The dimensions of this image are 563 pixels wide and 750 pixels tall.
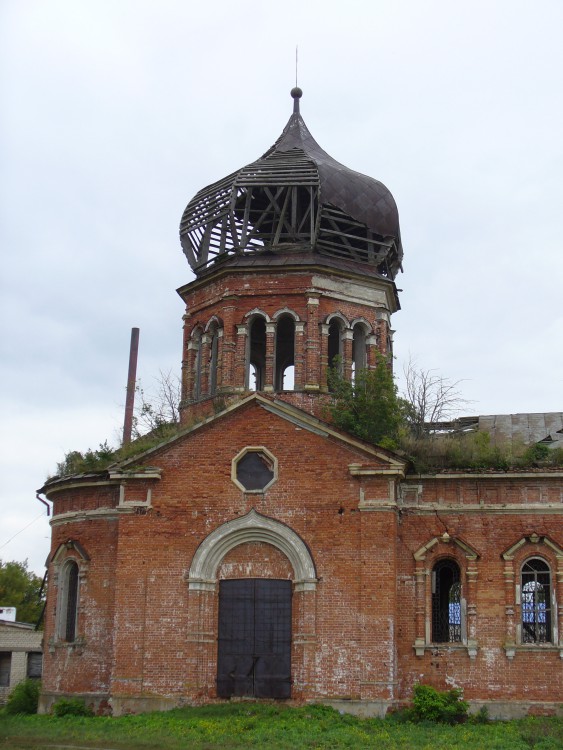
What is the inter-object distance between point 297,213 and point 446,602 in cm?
1044

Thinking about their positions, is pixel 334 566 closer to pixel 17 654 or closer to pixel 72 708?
pixel 72 708

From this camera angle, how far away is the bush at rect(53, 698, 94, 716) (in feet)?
66.7

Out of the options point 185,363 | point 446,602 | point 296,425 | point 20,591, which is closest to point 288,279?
point 185,363

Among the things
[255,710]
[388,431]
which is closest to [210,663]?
[255,710]

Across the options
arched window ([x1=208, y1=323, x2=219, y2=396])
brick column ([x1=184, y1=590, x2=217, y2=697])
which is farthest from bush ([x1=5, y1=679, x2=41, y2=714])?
arched window ([x1=208, y1=323, x2=219, y2=396])

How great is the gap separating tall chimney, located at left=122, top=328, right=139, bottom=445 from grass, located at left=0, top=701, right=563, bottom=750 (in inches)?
576

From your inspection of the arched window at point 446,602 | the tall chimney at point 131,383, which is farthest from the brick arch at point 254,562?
the tall chimney at point 131,383

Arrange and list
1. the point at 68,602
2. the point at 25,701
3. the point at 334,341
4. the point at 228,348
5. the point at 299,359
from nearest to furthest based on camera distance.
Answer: the point at 68,602
the point at 25,701
the point at 299,359
the point at 228,348
the point at 334,341

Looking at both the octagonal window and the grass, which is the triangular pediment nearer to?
the octagonal window

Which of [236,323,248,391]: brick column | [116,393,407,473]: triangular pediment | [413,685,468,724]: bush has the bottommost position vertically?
[413,685,468,724]: bush

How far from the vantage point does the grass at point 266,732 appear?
16.4 meters

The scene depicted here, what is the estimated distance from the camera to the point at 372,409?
21828 mm

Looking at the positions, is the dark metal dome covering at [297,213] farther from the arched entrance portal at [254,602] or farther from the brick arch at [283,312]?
the arched entrance portal at [254,602]

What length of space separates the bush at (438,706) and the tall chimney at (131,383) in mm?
16420
